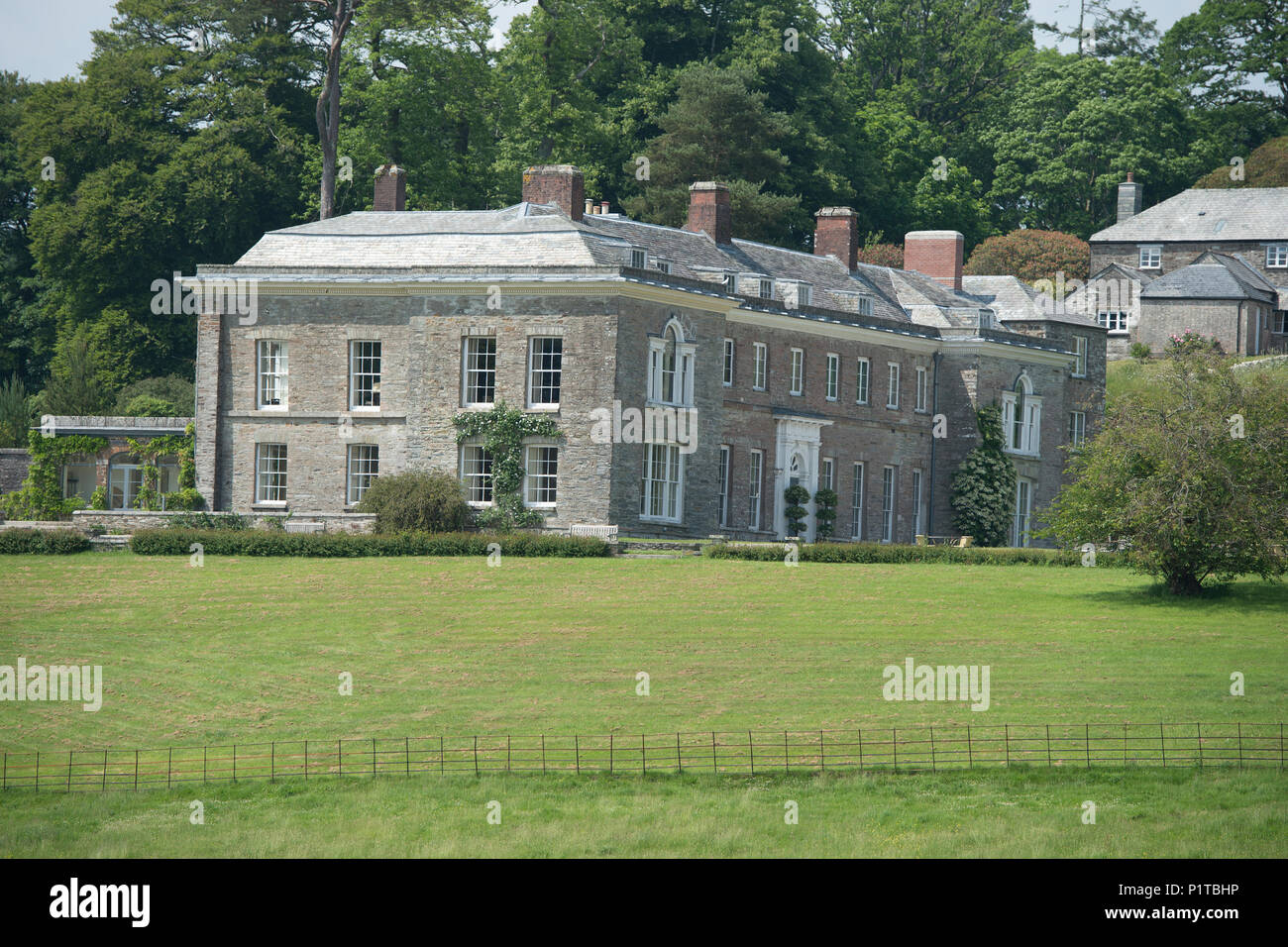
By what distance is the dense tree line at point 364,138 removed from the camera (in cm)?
7038

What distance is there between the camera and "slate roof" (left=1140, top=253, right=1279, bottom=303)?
8756 cm

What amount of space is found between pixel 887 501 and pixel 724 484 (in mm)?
7901

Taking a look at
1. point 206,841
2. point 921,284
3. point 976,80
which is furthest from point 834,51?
point 206,841

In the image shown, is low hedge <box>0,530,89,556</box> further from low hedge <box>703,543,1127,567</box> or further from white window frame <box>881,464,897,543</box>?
white window frame <box>881,464,897,543</box>

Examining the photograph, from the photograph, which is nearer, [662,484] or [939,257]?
[662,484]

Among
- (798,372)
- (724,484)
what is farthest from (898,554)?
(798,372)

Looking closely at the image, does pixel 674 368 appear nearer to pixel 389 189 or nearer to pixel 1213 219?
pixel 389 189

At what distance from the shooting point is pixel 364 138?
2884 inches

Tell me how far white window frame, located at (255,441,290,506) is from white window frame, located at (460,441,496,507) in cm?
592

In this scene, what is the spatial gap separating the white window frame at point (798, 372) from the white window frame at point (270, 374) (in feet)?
52.0

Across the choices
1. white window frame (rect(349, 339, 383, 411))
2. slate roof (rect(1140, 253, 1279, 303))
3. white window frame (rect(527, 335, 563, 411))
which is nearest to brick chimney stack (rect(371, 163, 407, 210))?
white window frame (rect(349, 339, 383, 411))

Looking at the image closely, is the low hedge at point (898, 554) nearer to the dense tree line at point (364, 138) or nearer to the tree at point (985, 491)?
the tree at point (985, 491)

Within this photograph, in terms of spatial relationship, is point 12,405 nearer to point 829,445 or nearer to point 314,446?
point 314,446
